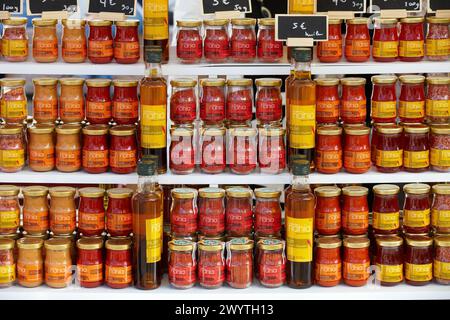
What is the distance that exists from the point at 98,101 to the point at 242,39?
22.6 inches

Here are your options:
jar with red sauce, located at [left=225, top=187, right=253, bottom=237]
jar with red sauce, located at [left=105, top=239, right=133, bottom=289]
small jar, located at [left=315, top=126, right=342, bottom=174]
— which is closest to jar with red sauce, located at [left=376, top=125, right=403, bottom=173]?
small jar, located at [left=315, top=126, right=342, bottom=174]

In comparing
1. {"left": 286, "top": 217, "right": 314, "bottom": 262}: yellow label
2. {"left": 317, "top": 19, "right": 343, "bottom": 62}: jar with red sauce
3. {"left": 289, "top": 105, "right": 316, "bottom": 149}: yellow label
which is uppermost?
{"left": 317, "top": 19, "right": 343, "bottom": 62}: jar with red sauce

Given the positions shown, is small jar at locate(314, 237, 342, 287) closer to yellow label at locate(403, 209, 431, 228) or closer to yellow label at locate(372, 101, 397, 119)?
yellow label at locate(403, 209, 431, 228)

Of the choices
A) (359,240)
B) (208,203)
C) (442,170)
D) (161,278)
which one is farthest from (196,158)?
(442,170)

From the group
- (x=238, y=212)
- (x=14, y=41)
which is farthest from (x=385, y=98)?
(x=14, y=41)

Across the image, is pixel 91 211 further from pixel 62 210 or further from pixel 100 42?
pixel 100 42

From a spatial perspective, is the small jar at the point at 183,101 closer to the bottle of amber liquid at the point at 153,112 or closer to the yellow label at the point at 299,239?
the bottle of amber liquid at the point at 153,112

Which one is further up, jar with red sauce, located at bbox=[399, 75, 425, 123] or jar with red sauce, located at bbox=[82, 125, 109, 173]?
jar with red sauce, located at bbox=[399, 75, 425, 123]

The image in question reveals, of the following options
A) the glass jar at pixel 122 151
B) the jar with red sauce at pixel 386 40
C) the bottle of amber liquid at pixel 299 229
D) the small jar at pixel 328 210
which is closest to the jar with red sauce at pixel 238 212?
the bottle of amber liquid at pixel 299 229

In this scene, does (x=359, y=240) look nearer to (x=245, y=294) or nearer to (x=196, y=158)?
(x=245, y=294)

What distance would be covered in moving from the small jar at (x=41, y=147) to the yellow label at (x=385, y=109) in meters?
1.20

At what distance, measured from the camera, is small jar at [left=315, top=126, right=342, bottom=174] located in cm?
298

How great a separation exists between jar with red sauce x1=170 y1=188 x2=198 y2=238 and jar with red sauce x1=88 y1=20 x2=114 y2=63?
0.56m
